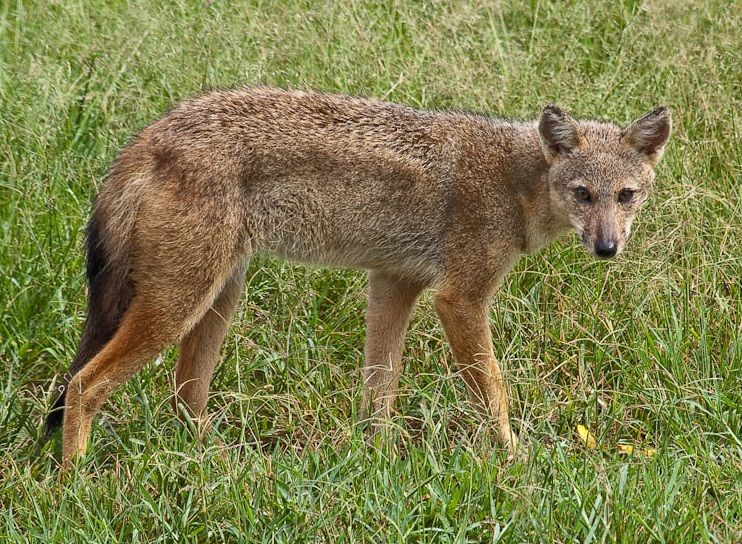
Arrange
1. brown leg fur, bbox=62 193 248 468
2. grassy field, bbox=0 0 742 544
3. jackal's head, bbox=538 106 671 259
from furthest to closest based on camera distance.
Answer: jackal's head, bbox=538 106 671 259, brown leg fur, bbox=62 193 248 468, grassy field, bbox=0 0 742 544

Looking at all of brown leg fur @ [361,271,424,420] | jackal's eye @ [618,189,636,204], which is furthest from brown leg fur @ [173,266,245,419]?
jackal's eye @ [618,189,636,204]

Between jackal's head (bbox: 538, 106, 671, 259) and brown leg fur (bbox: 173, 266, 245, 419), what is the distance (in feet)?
5.06

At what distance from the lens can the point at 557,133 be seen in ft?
19.8

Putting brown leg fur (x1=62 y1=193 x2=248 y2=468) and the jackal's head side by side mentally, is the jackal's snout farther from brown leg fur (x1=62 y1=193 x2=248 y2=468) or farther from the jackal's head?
brown leg fur (x1=62 y1=193 x2=248 y2=468)

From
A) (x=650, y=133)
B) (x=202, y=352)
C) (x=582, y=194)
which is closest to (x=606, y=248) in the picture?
(x=582, y=194)

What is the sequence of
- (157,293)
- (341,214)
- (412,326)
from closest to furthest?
(157,293) < (341,214) < (412,326)

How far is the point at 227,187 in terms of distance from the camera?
18.1ft

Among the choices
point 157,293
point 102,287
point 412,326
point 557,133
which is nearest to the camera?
point 157,293

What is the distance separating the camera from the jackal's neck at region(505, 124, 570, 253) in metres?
6.06

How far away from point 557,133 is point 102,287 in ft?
7.21

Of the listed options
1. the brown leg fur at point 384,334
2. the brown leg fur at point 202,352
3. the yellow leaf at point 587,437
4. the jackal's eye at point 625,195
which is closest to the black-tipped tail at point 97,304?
the brown leg fur at point 202,352

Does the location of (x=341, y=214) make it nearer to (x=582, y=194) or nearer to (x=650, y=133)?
(x=582, y=194)

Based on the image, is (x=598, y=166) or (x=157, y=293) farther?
(x=598, y=166)

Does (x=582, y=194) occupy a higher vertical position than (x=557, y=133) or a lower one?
lower
